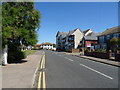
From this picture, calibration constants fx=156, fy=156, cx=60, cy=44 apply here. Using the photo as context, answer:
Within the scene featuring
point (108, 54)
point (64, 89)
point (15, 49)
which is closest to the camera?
point (64, 89)

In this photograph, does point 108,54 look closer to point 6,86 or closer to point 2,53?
point 2,53

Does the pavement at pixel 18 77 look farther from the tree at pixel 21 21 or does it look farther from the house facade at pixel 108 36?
the house facade at pixel 108 36

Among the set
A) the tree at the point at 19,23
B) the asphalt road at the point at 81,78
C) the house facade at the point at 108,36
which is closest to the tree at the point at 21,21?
the tree at the point at 19,23

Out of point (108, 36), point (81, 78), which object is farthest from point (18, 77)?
point (108, 36)

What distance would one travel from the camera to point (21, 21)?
17.3 metres

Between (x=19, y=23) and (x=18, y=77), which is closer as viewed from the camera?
(x=18, y=77)

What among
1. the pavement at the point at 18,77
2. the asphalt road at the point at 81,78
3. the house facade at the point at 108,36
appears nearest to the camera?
the pavement at the point at 18,77

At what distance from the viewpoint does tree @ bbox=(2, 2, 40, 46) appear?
15770 mm

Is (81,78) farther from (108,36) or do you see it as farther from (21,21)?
(108,36)

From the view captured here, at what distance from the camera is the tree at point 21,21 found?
15.8 metres

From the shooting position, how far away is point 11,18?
15656 millimetres

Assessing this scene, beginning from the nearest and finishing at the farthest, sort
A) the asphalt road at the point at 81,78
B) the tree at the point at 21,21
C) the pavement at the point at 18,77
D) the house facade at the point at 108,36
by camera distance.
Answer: the pavement at the point at 18,77 < the asphalt road at the point at 81,78 < the tree at the point at 21,21 < the house facade at the point at 108,36

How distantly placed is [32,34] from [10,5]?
4050 mm

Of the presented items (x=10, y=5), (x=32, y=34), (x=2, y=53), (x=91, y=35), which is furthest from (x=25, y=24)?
(x=91, y=35)
